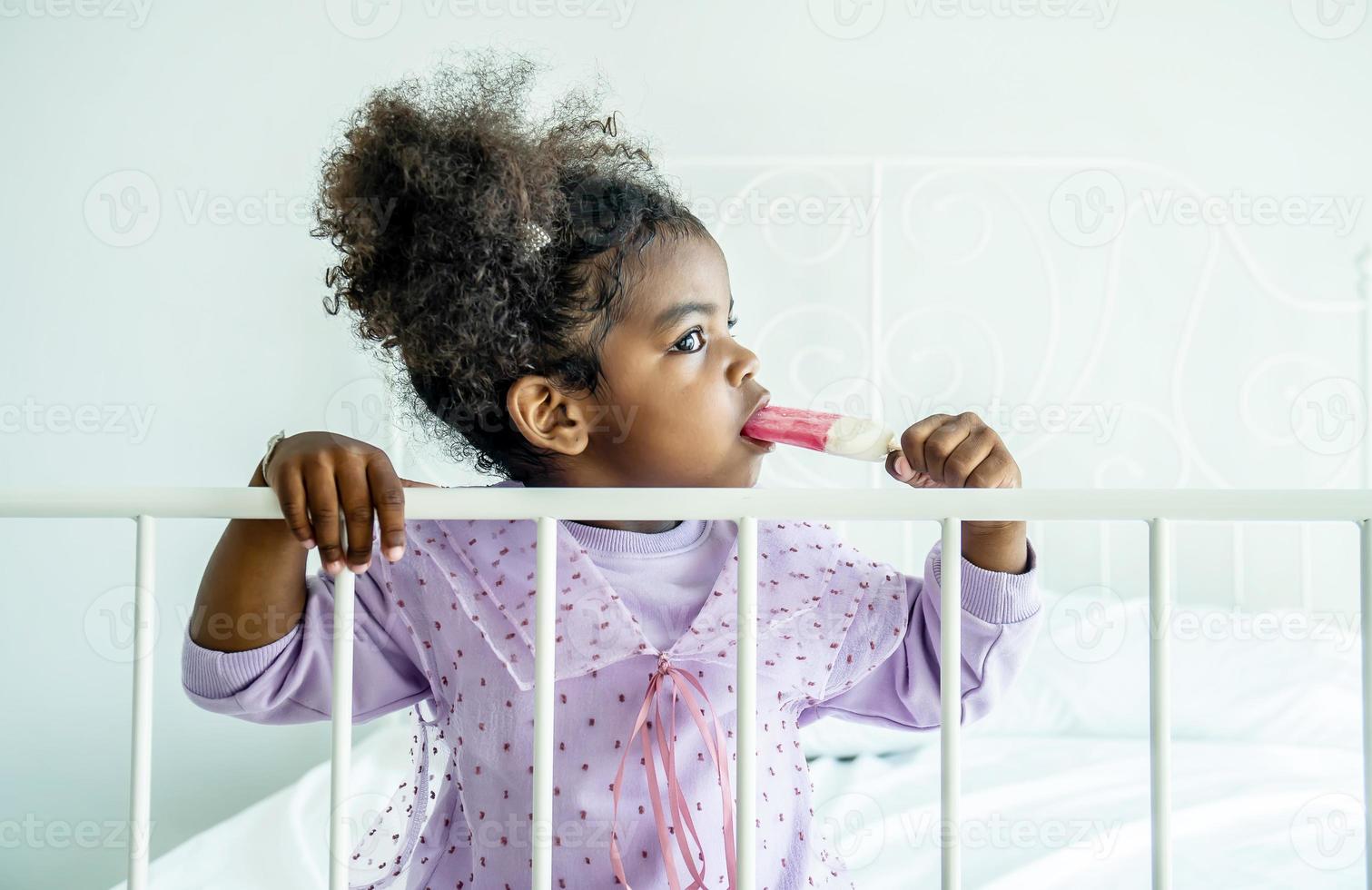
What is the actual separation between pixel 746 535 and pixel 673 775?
20 centimetres

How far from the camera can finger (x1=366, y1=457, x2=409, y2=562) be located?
0.56 m

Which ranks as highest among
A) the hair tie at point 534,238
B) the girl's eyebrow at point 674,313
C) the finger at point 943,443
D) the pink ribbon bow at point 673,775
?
the hair tie at point 534,238

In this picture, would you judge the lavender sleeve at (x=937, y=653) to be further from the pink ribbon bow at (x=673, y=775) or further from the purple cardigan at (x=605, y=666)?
the pink ribbon bow at (x=673, y=775)

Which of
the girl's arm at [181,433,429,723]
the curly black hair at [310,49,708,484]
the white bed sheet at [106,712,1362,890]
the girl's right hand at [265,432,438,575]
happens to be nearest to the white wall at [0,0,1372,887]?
the white bed sheet at [106,712,1362,890]

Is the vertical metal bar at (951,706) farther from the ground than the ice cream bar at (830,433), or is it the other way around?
the ice cream bar at (830,433)

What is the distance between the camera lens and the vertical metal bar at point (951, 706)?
1.77ft

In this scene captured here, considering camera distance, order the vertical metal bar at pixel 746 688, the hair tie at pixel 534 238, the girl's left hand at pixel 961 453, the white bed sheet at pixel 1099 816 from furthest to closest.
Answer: the white bed sheet at pixel 1099 816 < the hair tie at pixel 534 238 < the girl's left hand at pixel 961 453 < the vertical metal bar at pixel 746 688

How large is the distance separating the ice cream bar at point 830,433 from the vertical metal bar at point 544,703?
22 centimetres

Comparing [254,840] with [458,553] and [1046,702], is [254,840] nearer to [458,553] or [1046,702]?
[458,553]

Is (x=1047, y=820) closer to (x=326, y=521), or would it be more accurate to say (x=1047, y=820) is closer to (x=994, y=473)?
(x=994, y=473)

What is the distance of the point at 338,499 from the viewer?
1.87 feet

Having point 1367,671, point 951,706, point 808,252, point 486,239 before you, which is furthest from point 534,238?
point 808,252

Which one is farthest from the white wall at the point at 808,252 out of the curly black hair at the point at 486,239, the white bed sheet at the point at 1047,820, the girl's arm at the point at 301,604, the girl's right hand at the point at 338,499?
the girl's right hand at the point at 338,499

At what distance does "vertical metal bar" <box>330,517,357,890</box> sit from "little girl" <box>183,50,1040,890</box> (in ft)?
0.34
